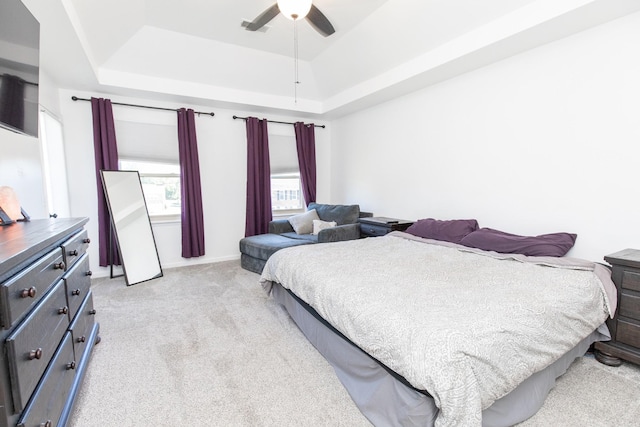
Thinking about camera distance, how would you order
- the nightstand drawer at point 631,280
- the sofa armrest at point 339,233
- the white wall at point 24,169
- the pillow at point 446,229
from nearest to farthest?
the nightstand drawer at point 631,280 → the white wall at point 24,169 → the pillow at point 446,229 → the sofa armrest at point 339,233

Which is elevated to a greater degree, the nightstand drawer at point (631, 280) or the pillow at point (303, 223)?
the pillow at point (303, 223)

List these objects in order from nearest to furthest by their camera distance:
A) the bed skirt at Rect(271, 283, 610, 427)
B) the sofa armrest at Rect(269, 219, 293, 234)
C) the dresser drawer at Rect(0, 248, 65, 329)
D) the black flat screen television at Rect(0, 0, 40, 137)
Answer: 1. the dresser drawer at Rect(0, 248, 65, 329)
2. the bed skirt at Rect(271, 283, 610, 427)
3. the black flat screen television at Rect(0, 0, 40, 137)
4. the sofa armrest at Rect(269, 219, 293, 234)

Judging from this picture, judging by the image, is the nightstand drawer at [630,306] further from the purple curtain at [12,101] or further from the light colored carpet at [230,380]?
the purple curtain at [12,101]

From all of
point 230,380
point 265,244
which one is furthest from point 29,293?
point 265,244

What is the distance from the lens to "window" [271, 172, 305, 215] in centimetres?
542

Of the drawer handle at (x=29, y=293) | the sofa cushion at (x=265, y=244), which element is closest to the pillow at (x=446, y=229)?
the sofa cushion at (x=265, y=244)

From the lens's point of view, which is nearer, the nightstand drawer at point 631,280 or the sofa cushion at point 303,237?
the nightstand drawer at point 631,280

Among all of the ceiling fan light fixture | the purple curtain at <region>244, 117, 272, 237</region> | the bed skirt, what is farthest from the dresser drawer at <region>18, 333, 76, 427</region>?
the purple curtain at <region>244, 117, 272, 237</region>

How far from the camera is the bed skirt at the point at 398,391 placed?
1.36 meters

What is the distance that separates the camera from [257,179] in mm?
4910

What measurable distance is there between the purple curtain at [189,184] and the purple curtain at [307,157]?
170 centimetres

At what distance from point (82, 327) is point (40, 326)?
820mm

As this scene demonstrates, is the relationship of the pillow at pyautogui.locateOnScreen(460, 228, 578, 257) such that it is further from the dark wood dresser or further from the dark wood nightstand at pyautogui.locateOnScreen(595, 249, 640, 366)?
the dark wood dresser

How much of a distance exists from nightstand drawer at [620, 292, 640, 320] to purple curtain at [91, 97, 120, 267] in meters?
5.00
